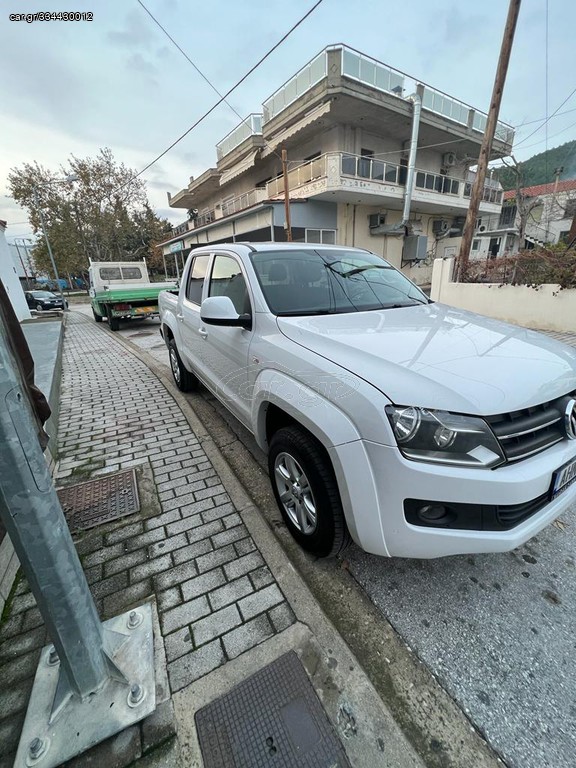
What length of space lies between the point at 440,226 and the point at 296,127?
1059 centimetres

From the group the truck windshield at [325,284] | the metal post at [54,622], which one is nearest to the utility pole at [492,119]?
the truck windshield at [325,284]

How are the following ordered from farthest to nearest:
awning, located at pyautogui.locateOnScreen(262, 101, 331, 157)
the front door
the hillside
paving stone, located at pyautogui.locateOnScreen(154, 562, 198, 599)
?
the hillside < awning, located at pyautogui.locateOnScreen(262, 101, 331, 157) < the front door < paving stone, located at pyautogui.locateOnScreen(154, 562, 198, 599)

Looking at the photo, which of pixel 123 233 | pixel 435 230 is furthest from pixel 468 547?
pixel 123 233

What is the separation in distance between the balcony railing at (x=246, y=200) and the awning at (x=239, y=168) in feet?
4.32

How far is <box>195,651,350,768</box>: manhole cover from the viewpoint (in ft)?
4.09

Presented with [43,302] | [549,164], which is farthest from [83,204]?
[549,164]

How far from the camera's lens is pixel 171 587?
75.6 inches

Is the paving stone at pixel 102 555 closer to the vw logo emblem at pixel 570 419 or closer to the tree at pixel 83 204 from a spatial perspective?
the vw logo emblem at pixel 570 419

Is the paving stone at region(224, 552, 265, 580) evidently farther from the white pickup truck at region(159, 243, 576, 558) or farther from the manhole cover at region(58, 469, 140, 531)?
the manhole cover at region(58, 469, 140, 531)

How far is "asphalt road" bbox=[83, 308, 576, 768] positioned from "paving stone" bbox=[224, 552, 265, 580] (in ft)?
1.90

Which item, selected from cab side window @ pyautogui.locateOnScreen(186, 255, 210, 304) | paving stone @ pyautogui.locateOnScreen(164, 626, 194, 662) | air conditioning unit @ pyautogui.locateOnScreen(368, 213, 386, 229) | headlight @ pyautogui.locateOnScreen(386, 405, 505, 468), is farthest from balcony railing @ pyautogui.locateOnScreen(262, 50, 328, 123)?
paving stone @ pyautogui.locateOnScreen(164, 626, 194, 662)

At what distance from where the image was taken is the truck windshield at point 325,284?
251cm

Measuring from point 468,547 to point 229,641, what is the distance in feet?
4.00

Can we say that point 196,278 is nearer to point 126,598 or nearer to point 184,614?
point 126,598
